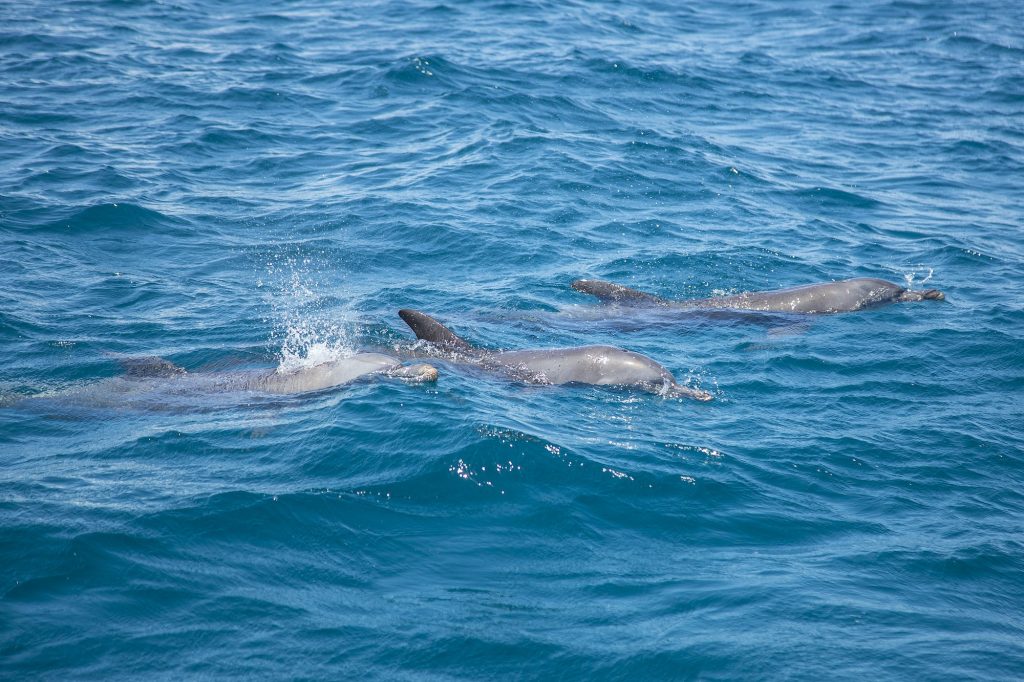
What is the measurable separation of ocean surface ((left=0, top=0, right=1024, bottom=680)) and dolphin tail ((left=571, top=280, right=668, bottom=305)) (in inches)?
23.7

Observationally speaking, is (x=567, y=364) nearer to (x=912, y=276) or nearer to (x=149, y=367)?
(x=149, y=367)

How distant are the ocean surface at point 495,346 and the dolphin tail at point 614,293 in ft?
1.98

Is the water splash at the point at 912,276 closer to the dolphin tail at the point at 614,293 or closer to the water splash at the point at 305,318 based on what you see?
the dolphin tail at the point at 614,293

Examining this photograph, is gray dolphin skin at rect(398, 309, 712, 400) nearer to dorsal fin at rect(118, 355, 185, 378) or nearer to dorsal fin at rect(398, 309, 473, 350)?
dorsal fin at rect(398, 309, 473, 350)

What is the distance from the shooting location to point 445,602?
26.0 feet

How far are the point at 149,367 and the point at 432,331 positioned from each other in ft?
11.7

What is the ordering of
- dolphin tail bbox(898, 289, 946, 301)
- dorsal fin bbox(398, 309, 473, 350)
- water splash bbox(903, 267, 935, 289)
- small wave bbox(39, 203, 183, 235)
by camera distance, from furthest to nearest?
small wave bbox(39, 203, 183, 235)
water splash bbox(903, 267, 935, 289)
dolphin tail bbox(898, 289, 946, 301)
dorsal fin bbox(398, 309, 473, 350)

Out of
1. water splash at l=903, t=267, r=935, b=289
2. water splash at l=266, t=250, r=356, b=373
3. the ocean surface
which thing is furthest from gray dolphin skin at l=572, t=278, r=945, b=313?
water splash at l=266, t=250, r=356, b=373

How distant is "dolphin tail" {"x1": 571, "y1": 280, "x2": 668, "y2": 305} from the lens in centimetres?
1567

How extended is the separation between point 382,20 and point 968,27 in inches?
770

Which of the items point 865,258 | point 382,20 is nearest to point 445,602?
point 865,258

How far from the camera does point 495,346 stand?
44.6 ft

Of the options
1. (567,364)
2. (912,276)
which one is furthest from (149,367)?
(912,276)

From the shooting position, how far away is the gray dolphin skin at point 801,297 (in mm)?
15422
